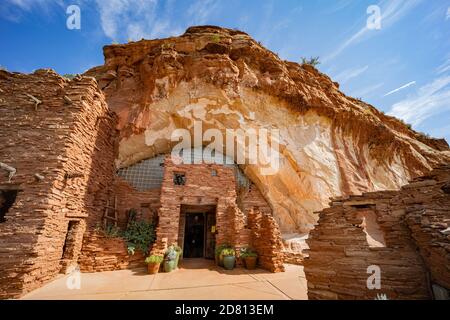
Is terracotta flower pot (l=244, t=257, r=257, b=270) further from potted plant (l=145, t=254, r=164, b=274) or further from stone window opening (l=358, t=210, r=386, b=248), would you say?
stone window opening (l=358, t=210, r=386, b=248)

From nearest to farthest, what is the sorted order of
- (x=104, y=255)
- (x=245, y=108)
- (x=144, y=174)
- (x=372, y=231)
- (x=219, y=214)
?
(x=104, y=255), (x=219, y=214), (x=372, y=231), (x=245, y=108), (x=144, y=174)

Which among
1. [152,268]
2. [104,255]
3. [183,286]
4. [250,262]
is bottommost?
[183,286]

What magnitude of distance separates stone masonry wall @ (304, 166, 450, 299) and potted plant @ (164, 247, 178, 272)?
5.30m

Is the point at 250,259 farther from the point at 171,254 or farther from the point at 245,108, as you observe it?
the point at 245,108

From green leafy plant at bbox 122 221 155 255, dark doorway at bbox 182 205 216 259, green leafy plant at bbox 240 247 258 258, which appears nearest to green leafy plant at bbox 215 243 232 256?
green leafy plant at bbox 240 247 258 258

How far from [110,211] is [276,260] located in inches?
324

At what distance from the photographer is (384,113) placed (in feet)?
58.2

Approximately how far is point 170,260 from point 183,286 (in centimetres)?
209

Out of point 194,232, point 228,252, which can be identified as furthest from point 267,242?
point 194,232

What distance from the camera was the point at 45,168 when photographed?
6.19 m

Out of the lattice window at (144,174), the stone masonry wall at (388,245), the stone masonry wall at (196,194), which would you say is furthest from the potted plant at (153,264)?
the stone masonry wall at (388,245)

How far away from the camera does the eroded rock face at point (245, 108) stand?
1119 centimetres

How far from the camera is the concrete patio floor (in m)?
4.67

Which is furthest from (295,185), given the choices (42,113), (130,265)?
(42,113)
